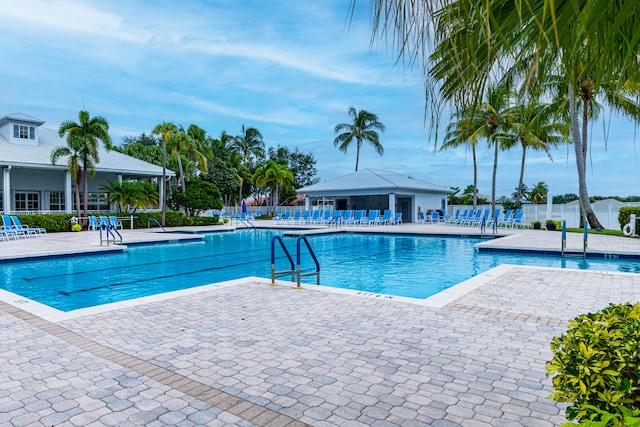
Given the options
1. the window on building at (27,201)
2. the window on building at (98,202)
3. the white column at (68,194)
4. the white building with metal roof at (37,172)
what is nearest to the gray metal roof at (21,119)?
the white building with metal roof at (37,172)

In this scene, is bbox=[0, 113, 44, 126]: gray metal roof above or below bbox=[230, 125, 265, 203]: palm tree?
below

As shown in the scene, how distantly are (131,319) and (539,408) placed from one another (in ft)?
14.3

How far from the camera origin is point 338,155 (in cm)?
4222

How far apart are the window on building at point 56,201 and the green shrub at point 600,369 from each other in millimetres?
27783

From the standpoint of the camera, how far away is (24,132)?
78.5ft

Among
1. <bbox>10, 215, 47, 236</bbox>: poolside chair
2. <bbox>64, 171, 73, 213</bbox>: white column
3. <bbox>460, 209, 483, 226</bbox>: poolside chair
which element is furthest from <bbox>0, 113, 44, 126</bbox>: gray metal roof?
<bbox>460, 209, 483, 226</bbox>: poolside chair

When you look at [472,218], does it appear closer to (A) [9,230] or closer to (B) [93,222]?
(B) [93,222]

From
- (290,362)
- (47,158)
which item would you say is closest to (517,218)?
(290,362)

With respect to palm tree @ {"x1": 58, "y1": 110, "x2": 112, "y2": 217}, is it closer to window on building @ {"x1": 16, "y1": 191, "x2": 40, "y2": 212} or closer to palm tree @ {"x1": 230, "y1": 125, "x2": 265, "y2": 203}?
window on building @ {"x1": 16, "y1": 191, "x2": 40, "y2": 212}

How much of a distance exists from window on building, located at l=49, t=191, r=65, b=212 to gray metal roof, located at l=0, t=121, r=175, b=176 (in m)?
2.49

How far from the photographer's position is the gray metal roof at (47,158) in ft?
68.6

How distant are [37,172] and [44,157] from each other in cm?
173

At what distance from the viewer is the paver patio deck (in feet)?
9.20

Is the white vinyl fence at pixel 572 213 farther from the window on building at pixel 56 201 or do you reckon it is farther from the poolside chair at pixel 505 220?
the window on building at pixel 56 201
